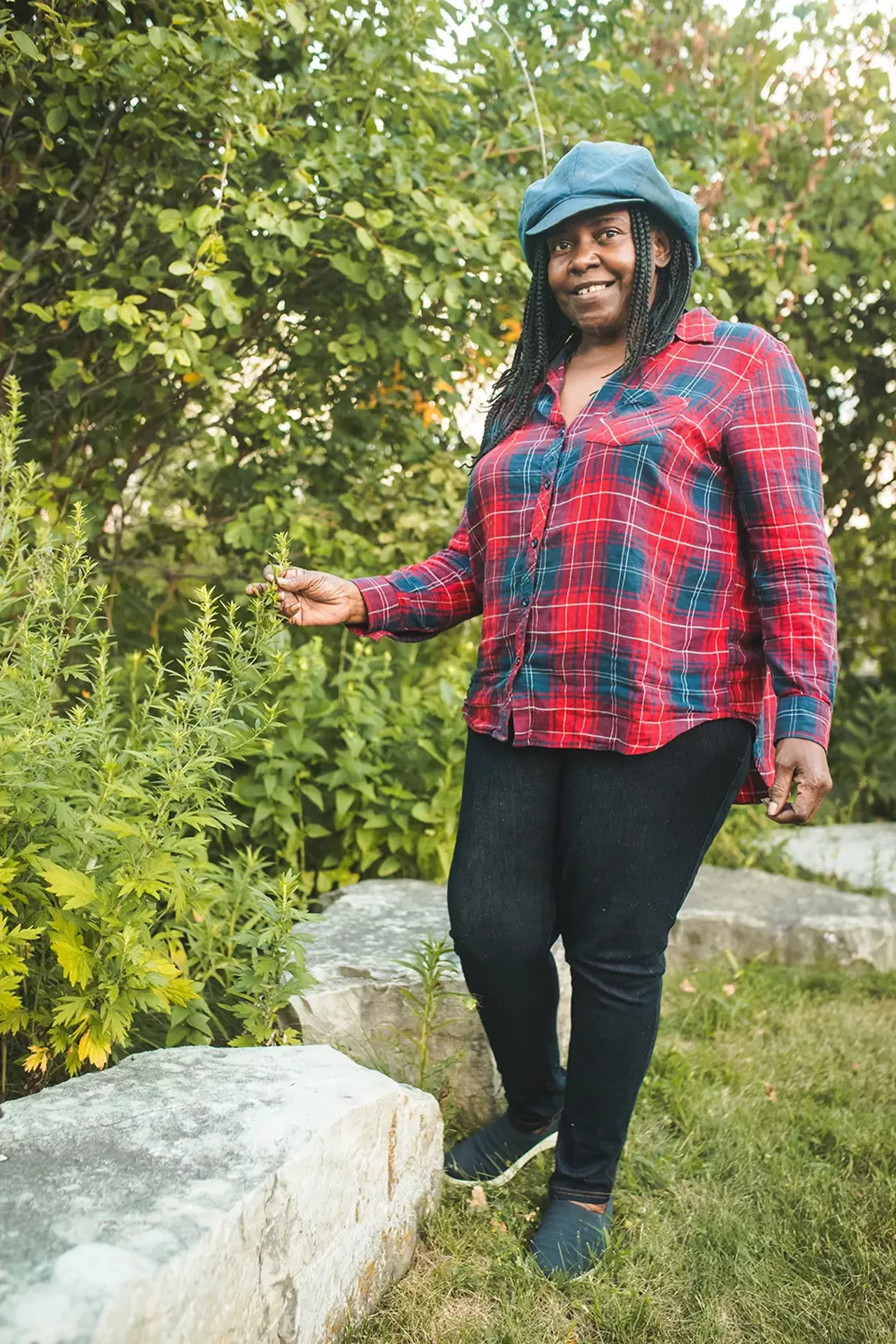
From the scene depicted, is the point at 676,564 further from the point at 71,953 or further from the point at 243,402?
the point at 243,402

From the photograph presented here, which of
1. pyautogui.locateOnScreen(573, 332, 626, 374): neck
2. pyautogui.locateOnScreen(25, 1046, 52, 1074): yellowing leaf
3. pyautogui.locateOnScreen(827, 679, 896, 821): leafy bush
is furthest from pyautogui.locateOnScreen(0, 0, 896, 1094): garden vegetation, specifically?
pyautogui.locateOnScreen(827, 679, 896, 821): leafy bush

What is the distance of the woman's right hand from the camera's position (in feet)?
6.68

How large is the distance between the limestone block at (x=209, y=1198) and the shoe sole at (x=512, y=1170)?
189 millimetres

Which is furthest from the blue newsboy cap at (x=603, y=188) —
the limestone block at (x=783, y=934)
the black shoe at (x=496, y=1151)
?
the limestone block at (x=783, y=934)

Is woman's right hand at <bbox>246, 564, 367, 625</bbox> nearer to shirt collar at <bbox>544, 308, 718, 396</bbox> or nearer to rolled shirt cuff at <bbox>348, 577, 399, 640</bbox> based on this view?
rolled shirt cuff at <bbox>348, 577, 399, 640</bbox>

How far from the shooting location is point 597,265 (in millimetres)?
1970

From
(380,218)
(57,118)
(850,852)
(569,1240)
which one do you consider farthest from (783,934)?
(57,118)

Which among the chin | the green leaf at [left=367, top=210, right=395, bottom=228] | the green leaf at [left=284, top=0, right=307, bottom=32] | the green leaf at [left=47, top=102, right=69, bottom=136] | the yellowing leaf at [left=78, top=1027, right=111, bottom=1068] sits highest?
the green leaf at [left=284, top=0, right=307, bottom=32]

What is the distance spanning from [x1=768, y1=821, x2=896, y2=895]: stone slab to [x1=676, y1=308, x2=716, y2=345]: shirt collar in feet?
9.67

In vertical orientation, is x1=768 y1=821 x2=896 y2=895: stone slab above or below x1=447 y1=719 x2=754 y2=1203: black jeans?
below

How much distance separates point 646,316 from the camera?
200 centimetres

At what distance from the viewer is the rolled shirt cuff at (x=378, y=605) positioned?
7.23ft

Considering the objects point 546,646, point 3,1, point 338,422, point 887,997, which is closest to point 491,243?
point 338,422

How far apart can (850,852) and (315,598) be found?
340 centimetres
